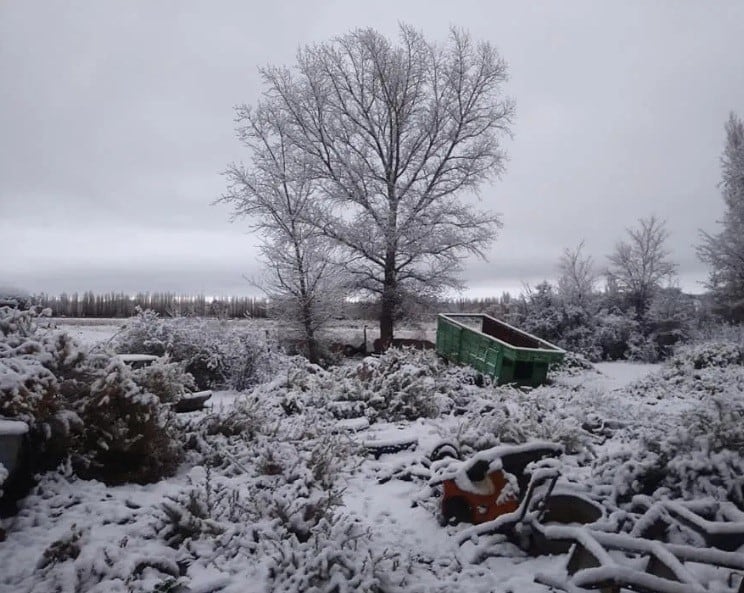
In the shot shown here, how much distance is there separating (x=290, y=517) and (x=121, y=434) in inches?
60.0

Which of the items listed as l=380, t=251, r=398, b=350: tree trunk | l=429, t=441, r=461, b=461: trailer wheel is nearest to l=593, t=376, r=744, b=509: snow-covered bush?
l=429, t=441, r=461, b=461: trailer wheel

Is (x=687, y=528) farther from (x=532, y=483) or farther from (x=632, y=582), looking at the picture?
(x=532, y=483)

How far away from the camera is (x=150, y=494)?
3381mm

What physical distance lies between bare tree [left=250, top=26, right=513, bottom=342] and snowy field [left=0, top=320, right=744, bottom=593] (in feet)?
38.8

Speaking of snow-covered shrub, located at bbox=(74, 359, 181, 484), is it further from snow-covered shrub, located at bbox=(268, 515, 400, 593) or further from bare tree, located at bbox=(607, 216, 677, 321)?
bare tree, located at bbox=(607, 216, 677, 321)

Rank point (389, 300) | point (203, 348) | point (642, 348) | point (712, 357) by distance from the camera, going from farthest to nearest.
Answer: point (389, 300) → point (642, 348) → point (712, 357) → point (203, 348)

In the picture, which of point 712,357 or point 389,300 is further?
point 389,300

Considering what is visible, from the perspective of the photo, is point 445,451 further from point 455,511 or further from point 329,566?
point 329,566

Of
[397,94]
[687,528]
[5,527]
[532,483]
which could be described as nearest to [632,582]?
[687,528]

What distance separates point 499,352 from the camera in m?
9.31

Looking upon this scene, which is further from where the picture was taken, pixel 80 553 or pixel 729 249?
pixel 729 249

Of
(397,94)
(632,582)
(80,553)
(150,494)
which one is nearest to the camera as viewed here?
(632,582)

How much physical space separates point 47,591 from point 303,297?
1303 cm

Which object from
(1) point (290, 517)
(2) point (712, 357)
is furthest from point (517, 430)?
(2) point (712, 357)
